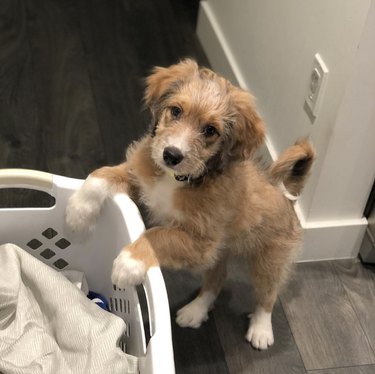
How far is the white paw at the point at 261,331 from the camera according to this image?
1594 millimetres

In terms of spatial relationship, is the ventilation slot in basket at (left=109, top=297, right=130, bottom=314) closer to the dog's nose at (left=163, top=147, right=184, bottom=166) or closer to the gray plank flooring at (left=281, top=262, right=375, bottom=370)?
the dog's nose at (left=163, top=147, right=184, bottom=166)

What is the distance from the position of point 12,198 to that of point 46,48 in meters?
0.90

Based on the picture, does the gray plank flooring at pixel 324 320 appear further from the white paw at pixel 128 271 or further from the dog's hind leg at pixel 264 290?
the white paw at pixel 128 271

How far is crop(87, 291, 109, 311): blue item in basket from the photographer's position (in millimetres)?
1463

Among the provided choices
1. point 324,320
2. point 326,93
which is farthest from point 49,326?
point 326,93

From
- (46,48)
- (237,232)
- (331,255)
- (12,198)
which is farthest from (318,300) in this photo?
(46,48)

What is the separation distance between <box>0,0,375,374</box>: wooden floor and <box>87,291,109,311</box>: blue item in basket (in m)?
0.24

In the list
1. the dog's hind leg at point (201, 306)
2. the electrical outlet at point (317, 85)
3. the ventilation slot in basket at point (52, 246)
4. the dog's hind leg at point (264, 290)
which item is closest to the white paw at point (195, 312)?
the dog's hind leg at point (201, 306)

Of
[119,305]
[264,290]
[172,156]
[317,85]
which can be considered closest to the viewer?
[172,156]

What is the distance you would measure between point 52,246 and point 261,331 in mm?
597

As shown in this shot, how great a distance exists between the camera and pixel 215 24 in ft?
8.30

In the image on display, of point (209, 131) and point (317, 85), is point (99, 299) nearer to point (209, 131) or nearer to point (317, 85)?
point (209, 131)

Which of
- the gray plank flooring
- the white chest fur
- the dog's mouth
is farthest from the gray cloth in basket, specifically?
the gray plank flooring

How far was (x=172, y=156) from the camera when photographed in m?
1.13
